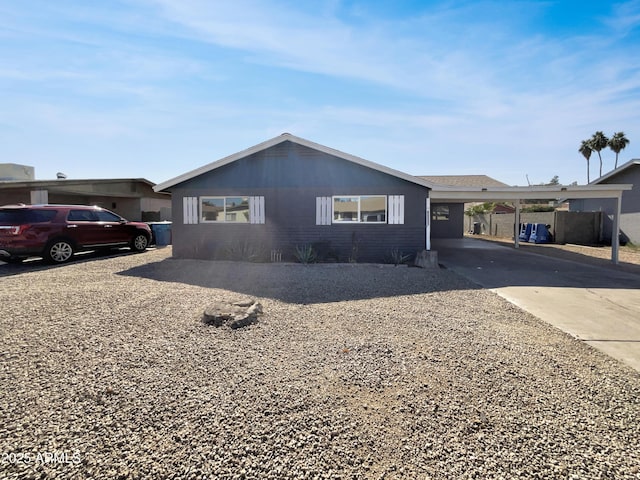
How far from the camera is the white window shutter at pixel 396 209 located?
1065cm

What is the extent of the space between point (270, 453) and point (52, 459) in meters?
1.36

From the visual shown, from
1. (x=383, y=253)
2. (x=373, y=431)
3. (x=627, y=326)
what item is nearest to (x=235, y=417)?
(x=373, y=431)

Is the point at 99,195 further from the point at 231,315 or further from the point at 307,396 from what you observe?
the point at 307,396

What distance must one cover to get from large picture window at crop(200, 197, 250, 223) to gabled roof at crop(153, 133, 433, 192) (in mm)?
982

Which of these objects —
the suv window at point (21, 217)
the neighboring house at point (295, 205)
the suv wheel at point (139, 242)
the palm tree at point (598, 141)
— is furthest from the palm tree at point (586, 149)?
the suv window at point (21, 217)

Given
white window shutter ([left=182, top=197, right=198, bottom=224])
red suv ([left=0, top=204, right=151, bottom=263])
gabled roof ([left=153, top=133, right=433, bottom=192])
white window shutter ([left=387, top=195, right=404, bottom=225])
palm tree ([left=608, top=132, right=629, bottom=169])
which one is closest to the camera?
red suv ([left=0, top=204, right=151, bottom=263])

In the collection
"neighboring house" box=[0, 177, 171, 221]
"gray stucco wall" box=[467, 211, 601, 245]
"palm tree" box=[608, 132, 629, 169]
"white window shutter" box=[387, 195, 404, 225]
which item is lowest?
"gray stucco wall" box=[467, 211, 601, 245]

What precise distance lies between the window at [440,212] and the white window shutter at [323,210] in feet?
42.0

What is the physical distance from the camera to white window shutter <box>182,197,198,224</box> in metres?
11.4

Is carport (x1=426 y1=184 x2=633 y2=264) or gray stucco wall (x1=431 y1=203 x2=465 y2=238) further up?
carport (x1=426 y1=184 x2=633 y2=264)

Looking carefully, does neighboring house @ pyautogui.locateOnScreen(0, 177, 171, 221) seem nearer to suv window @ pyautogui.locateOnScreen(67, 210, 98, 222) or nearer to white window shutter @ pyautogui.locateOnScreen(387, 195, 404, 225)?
suv window @ pyautogui.locateOnScreen(67, 210, 98, 222)

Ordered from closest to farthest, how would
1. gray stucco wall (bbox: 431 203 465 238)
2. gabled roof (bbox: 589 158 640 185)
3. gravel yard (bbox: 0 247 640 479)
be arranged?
gravel yard (bbox: 0 247 640 479) → gabled roof (bbox: 589 158 640 185) → gray stucco wall (bbox: 431 203 465 238)

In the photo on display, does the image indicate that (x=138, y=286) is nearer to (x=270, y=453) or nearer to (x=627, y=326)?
(x=270, y=453)

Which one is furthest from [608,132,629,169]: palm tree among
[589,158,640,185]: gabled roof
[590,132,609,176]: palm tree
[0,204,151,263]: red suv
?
[0,204,151,263]: red suv
